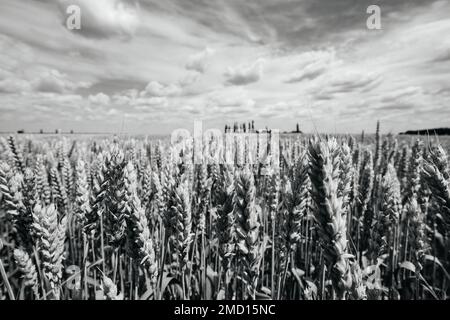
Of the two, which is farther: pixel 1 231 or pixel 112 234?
pixel 1 231

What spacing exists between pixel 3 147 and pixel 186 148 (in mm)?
5176

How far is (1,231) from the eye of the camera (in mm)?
4262

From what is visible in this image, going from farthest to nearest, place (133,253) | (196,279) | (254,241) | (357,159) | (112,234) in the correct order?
(357,159), (196,279), (112,234), (133,253), (254,241)

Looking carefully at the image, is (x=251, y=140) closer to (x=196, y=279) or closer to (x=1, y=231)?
(x=196, y=279)

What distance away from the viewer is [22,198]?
2586 mm

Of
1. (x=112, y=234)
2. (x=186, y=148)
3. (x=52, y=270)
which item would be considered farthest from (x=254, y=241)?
(x=186, y=148)

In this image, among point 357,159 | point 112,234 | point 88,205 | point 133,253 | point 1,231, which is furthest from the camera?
point 357,159

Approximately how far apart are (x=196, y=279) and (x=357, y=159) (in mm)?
4750
